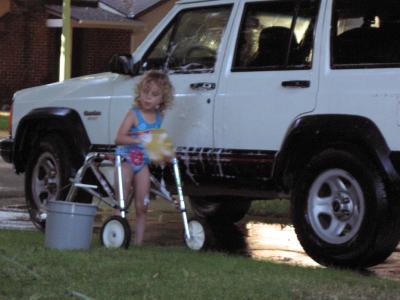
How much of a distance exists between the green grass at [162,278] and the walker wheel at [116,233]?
21cm

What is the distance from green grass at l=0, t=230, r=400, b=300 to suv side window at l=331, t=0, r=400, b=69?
1546 millimetres

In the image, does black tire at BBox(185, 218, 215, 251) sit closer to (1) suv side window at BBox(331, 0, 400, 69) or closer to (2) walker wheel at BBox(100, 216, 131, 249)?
(2) walker wheel at BBox(100, 216, 131, 249)

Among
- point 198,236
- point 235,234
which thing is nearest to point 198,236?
point 198,236

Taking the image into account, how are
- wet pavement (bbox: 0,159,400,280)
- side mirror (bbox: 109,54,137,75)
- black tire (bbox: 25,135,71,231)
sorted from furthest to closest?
1. black tire (bbox: 25,135,71,231)
2. side mirror (bbox: 109,54,137,75)
3. wet pavement (bbox: 0,159,400,280)

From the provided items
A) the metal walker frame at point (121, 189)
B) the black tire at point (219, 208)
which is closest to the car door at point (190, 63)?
the metal walker frame at point (121, 189)

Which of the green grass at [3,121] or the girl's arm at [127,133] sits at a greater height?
the girl's arm at [127,133]

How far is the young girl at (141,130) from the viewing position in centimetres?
741

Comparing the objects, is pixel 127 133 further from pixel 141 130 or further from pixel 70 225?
pixel 70 225

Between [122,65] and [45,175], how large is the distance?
58.8 inches

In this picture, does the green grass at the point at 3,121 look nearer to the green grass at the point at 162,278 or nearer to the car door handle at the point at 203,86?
the car door handle at the point at 203,86

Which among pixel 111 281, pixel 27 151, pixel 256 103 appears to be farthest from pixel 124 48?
pixel 111 281

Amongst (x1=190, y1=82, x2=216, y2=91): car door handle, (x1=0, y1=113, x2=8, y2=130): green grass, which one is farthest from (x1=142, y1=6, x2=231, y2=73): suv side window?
(x1=0, y1=113, x2=8, y2=130): green grass

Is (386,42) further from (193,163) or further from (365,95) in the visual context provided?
(193,163)

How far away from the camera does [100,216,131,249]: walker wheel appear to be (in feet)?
23.3
